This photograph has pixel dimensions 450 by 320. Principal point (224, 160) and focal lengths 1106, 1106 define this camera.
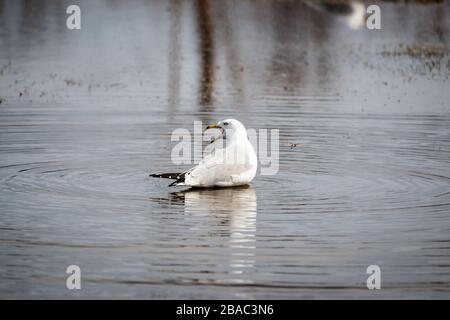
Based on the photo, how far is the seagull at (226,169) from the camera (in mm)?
15477

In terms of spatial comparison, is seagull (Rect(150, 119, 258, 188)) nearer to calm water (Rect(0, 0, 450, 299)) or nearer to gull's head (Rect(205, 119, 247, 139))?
gull's head (Rect(205, 119, 247, 139))

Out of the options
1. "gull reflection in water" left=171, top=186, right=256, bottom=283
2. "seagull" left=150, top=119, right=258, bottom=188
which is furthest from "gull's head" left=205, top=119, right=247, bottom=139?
"gull reflection in water" left=171, top=186, right=256, bottom=283

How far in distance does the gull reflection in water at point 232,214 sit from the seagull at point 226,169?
0.45 ft

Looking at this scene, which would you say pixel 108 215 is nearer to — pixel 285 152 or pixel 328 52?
pixel 285 152

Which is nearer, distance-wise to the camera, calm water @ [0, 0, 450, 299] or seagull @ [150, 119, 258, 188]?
calm water @ [0, 0, 450, 299]

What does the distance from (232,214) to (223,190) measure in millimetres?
→ 1818

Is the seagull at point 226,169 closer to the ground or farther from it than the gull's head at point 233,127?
closer to the ground

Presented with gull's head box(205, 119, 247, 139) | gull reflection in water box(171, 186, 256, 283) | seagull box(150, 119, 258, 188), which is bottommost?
gull reflection in water box(171, 186, 256, 283)

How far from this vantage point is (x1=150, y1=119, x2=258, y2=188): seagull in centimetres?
1548

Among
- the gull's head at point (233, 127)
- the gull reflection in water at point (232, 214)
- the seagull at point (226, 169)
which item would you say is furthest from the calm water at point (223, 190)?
the gull's head at point (233, 127)

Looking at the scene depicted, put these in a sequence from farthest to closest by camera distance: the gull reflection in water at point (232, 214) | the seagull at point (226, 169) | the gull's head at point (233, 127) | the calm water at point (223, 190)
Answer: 1. the gull's head at point (233, 127)
2. the seagull at point (226, 169)
3. the gull reflection in water at point (232, 214)
4. the calm water at point (223, 190)

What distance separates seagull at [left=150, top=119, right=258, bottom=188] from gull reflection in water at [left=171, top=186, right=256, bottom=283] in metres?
0.14

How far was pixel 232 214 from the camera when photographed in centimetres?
1392

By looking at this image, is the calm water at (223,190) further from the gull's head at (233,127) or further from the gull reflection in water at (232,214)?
the gull's head at (233,127)
